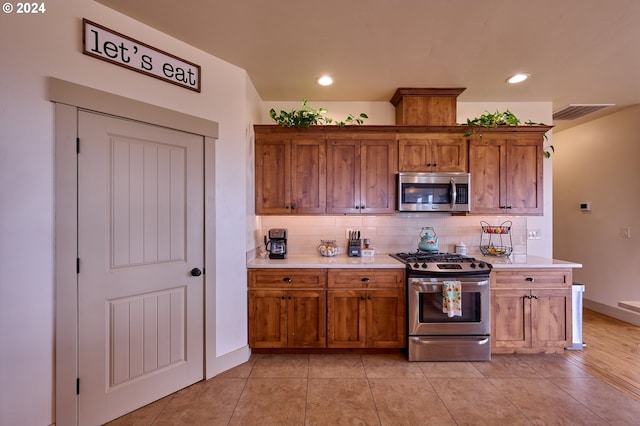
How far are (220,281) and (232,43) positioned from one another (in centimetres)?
213

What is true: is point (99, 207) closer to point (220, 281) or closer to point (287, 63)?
point (220, 281)

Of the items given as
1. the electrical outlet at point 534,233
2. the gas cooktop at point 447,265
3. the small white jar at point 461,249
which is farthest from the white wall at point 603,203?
the gas cooktop at point 447,265

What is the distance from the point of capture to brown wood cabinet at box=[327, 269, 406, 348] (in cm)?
283

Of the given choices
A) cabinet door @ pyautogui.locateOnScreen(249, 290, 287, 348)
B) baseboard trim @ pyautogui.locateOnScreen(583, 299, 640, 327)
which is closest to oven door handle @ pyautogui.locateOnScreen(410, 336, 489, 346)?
cabinet door @ pyautogui.locateOnScreen(249, 290, 287, 348)

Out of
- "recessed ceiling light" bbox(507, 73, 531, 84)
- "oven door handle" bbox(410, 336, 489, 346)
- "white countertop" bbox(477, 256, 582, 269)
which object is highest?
"recessed ceiling light" bbox(507, 73, 531, 84)

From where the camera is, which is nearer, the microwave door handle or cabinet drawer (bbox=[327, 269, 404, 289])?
cabinet drawer (bbox=[327, 269, 404, 289])

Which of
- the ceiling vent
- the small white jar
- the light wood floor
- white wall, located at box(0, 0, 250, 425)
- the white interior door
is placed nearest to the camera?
white wall, located at box(0, 0, 250, 425)

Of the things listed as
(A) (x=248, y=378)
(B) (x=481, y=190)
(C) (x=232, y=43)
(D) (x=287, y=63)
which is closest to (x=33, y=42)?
(C) (x=232, y=43)

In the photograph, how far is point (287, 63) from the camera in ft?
8.81

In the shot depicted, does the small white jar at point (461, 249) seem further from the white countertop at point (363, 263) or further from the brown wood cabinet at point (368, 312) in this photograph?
the brown wood cabinet at point (368, 312)

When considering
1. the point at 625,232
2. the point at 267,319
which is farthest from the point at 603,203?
the point at 267,319

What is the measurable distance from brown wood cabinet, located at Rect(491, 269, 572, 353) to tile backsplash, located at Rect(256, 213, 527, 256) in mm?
672

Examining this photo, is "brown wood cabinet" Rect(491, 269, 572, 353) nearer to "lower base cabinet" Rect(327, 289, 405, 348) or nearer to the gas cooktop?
the gas cooktop

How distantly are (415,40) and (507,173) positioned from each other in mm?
1903
